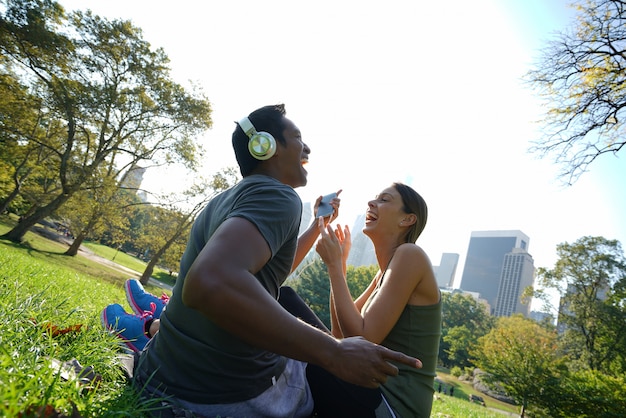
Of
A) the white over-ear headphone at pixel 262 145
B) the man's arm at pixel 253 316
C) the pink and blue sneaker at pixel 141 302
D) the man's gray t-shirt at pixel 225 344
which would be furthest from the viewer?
the pink and blue sneaker at pixel 141 302

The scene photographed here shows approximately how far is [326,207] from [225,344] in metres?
1.79

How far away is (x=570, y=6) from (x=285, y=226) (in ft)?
35.8

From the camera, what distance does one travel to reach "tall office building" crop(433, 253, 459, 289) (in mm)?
183100

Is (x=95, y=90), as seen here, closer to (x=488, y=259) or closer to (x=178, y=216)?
(x=178, y=216)

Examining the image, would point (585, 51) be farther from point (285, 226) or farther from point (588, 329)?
point (588, 329)

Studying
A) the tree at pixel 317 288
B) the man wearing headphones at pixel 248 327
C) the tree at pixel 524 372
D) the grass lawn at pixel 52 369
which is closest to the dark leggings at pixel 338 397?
the man wearing headphones at pixel 248 327

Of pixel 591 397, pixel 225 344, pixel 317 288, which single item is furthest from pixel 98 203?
pixel 591 397

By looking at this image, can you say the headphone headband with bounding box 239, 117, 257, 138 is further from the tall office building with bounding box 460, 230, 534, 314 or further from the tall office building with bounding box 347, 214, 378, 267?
the tall office building with bounding box 460, 230, 534, 314

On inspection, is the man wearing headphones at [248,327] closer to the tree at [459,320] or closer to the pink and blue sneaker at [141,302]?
the pink and blue sneaker at [141,302]

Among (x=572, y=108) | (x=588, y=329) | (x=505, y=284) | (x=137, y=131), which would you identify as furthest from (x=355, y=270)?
(x=505, y=284)

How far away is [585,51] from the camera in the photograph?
8195 millimetres

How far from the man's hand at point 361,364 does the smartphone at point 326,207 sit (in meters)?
1.82

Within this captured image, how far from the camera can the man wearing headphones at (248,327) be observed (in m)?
1.08

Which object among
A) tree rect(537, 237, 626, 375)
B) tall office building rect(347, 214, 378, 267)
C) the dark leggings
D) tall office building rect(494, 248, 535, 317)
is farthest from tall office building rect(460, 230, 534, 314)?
the dark leggings
